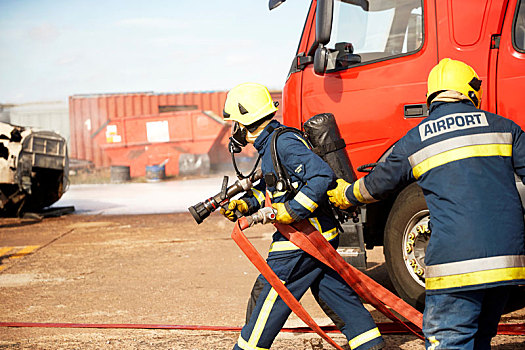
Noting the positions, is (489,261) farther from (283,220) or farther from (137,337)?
(137,337)

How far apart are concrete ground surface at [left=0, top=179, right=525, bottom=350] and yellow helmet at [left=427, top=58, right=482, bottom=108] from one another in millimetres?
2043

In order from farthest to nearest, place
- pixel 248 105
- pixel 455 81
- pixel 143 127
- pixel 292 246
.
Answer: pixel 143 127
pixel 248 105
pixel 292 246
pixel 455 81

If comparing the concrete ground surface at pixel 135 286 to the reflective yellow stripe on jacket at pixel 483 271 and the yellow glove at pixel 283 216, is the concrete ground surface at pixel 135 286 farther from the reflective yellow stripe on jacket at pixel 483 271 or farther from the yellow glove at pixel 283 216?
the reflective yellow stripe on jacket at pixel 483 271

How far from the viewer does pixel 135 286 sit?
21.3ft

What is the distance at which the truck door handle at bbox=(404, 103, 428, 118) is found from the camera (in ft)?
15.8

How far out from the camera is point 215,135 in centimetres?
2250

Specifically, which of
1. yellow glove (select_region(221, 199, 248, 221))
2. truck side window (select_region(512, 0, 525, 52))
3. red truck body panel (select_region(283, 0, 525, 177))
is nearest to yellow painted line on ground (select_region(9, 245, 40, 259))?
red truck body panel (select_region(283, 0, 525, 177))

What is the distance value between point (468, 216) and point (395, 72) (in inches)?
99.7

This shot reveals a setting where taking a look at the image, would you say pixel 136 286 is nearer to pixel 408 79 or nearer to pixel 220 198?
pixel 220 198

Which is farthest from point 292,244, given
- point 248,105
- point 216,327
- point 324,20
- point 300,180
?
point 324,20

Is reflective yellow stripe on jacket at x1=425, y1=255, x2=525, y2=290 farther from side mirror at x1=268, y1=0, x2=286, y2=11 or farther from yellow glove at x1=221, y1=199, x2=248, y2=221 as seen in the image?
side mirror at x1=268, y1=0, x2=286, y2=11

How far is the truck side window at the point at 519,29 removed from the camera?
4469 mm

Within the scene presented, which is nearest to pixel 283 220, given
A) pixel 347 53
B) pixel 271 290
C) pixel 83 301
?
pixel 271 290

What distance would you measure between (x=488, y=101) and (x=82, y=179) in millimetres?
20042
